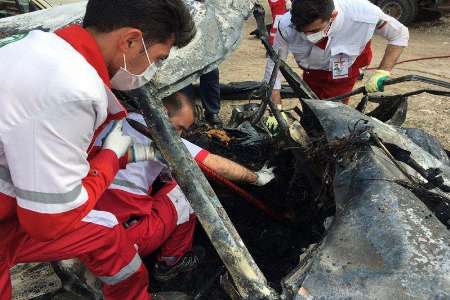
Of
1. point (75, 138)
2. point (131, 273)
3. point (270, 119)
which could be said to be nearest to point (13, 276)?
point (131, 273)

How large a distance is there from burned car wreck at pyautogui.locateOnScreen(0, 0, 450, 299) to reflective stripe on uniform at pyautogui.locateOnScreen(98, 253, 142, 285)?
138mm

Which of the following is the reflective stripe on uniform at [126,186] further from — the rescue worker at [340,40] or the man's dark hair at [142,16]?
the rescue worker at [340,40]

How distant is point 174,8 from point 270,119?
1.63 meters

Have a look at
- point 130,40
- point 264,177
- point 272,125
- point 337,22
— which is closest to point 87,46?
point 130,40

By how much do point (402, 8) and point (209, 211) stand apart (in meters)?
7.85

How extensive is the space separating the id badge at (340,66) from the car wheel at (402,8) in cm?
540

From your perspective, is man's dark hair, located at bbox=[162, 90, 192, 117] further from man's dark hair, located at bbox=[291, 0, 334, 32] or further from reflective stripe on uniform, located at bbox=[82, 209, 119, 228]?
man's dark hair, located at bbox=[291, 0, 334, 32]

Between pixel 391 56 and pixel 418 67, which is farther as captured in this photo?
pixel 418 67

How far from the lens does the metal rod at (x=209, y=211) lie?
4.48 ft

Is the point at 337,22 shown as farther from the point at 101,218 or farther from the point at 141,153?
the point at 101,218

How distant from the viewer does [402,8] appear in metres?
8.12

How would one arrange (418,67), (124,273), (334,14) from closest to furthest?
(124,273) → (334,14) → (418,67)

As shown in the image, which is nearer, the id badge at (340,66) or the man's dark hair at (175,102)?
the man's dark hair at (175,102)

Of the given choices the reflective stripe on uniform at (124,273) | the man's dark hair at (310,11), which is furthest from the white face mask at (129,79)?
the man's dark hair at (310,11)
